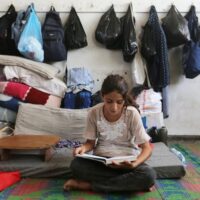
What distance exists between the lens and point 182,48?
3.52 m

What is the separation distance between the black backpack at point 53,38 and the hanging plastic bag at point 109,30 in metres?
0.38

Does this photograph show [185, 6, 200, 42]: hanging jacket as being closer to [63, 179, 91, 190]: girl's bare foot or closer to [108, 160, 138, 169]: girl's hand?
[108, 160, 138, 169]: girl's hand

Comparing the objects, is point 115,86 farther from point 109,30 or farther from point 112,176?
point 109,30

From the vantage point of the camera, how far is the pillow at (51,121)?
3.03 metres

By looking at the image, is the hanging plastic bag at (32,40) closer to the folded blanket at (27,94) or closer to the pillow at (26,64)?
the pillow at (26,64)

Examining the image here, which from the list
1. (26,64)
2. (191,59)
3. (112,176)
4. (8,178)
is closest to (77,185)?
(112,176)

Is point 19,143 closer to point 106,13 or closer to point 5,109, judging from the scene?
point 5,109

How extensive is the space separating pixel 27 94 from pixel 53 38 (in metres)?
0.62

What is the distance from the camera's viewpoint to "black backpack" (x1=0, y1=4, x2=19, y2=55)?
3.30 meters

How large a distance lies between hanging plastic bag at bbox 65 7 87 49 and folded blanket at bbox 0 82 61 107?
1.94ft

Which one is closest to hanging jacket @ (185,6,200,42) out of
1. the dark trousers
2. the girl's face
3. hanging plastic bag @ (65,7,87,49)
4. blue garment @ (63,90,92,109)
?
hanging plastic bag @ (65,7,87,49)

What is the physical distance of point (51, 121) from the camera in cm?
308

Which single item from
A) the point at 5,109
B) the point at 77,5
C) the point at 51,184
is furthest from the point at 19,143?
the point at 77,5

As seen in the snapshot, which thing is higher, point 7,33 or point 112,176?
point 7,33
